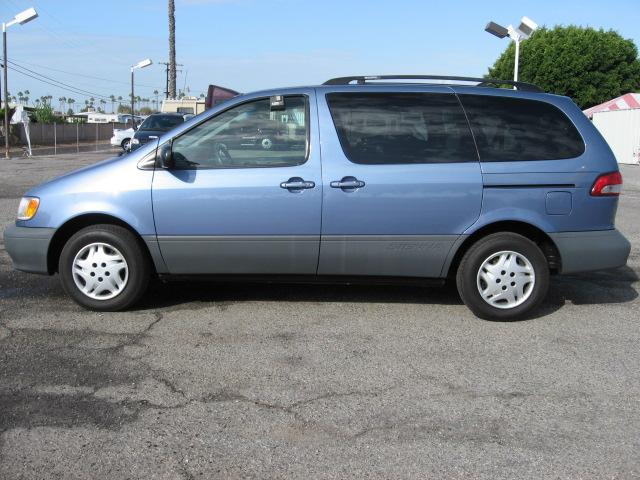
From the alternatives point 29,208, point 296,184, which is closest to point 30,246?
point 29,208

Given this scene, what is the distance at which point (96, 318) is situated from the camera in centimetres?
503

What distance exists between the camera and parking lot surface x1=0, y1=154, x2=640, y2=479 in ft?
9.92

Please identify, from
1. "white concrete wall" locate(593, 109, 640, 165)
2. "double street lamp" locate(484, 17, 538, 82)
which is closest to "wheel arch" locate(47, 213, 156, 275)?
"double street lamp" locate(484, 17, 538, 82)

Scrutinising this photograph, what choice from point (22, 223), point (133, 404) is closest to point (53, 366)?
point (133, 404)

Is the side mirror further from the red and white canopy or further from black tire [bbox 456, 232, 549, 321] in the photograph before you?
the red and white canopy

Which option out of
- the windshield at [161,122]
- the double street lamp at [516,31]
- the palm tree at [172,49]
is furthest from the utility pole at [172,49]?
the double street lamp at [516,31]

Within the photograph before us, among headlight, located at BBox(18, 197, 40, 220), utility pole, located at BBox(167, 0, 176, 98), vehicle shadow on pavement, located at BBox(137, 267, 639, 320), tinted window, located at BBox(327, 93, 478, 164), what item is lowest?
vehicle shadow on pavement, located at BBox(137, 267, 639, 320)

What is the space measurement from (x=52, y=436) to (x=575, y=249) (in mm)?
3863

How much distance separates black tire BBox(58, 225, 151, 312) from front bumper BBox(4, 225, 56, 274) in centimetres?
15

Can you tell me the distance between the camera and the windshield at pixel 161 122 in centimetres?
2094

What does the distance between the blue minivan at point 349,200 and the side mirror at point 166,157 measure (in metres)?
0.01

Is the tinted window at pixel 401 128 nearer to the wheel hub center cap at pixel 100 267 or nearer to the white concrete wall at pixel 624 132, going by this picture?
the wheel hub center cap at pixel 100 267

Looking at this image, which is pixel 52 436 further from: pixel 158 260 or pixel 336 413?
pixel 158 260

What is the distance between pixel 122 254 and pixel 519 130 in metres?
3.23
